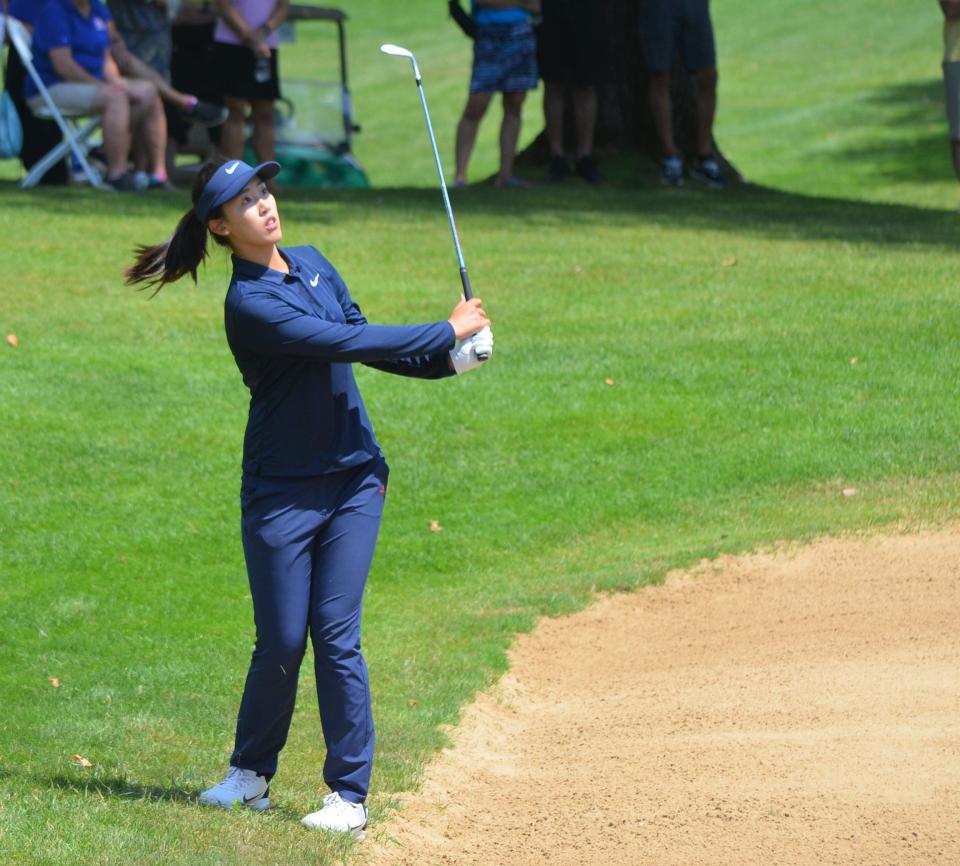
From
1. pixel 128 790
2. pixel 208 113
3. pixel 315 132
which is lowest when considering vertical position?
pixel 315 132

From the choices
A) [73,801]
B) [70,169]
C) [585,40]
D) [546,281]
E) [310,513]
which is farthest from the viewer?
[70,169]

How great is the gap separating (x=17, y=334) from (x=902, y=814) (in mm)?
7953

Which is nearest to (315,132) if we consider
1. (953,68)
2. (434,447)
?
(953,68)

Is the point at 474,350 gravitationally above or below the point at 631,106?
above

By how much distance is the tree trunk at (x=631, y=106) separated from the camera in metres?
17.8

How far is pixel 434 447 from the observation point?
34.1ft

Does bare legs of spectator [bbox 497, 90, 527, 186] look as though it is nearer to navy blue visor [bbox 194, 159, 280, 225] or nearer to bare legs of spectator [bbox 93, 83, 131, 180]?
bare legs of spectator [bbox 93, 83, 131, 180]

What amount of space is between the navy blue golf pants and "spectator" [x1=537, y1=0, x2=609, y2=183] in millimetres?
11277

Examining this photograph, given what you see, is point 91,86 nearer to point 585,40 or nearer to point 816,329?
point 585,40

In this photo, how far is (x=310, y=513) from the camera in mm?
5410

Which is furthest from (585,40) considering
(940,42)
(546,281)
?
(940,42)

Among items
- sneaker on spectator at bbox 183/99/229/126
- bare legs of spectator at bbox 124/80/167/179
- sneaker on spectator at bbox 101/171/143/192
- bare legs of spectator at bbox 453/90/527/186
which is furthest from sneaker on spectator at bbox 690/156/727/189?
sneaker on spectator at bbox 101/171/143/192

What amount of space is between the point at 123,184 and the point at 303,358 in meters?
11.3

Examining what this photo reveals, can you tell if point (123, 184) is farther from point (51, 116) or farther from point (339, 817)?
point (339, 817)
